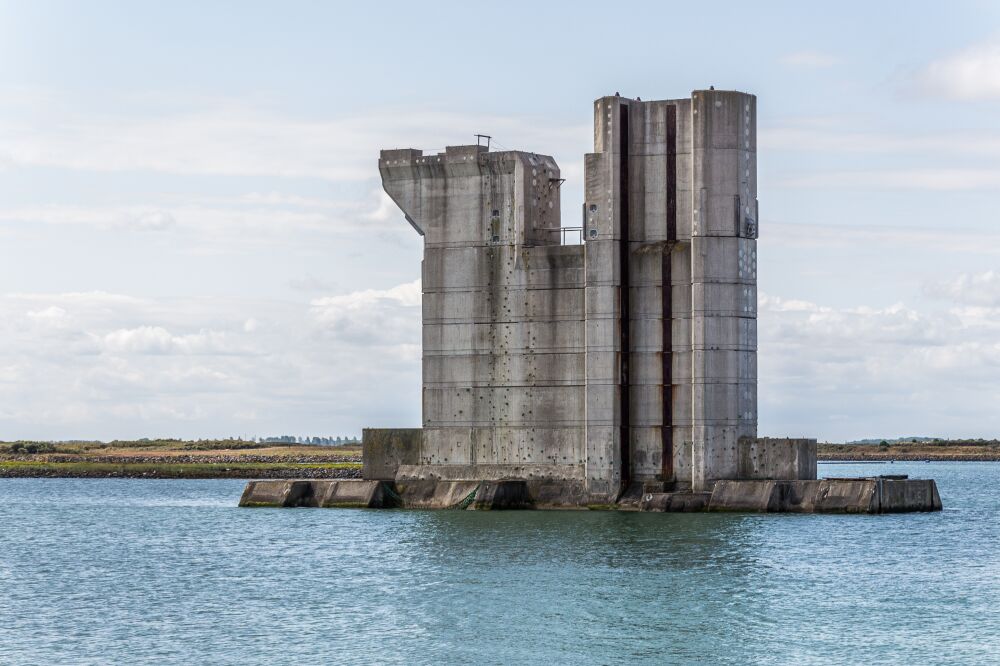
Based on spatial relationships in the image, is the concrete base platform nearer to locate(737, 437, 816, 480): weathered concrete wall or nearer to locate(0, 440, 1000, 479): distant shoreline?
locate(737, 437, 816, 480): weathered concrete wall

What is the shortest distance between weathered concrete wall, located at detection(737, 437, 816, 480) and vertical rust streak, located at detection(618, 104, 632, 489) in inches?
190

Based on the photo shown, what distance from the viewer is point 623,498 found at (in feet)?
211

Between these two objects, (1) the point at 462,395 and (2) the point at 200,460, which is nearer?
(1) the point at 462,395

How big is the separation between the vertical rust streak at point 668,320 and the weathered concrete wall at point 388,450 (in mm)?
11015

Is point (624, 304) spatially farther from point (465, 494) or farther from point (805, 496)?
point (805, 496)

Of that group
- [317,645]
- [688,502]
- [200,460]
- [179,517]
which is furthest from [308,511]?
[200,460]

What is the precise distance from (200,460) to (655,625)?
121m

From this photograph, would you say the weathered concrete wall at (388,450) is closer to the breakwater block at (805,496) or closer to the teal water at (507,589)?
the teal water at (507,589)

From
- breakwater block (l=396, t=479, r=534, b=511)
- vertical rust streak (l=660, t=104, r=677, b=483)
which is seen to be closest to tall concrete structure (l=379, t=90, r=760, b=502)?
vertical rust streak (l=660, t=104, r=677, b=483)

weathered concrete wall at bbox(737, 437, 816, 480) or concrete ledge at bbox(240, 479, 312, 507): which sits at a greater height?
weathered concrete wall at bbox(737, 437, 816, 480)

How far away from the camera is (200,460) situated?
154125 mm

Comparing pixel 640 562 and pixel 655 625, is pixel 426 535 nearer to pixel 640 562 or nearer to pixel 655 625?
pixel 640 562

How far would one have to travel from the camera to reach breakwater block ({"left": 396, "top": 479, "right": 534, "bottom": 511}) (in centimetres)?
6538

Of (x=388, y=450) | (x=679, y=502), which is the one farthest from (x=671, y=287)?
(x=388, y=450)
